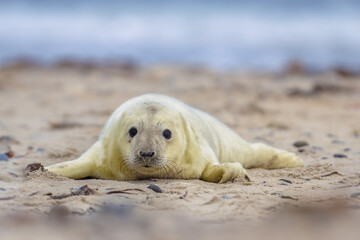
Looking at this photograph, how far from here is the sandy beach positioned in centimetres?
296

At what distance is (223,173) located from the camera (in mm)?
4293

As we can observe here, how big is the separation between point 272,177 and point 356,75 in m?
10.4

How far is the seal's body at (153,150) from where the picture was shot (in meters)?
4.22

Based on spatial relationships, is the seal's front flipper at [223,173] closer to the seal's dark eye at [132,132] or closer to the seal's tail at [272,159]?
the seal's dark eye at [132,132]

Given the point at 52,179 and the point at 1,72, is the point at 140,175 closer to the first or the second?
the point at 52,179

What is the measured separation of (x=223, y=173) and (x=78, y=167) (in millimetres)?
1093

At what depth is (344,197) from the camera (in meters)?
3.50

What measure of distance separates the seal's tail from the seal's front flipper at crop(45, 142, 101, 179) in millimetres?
1486

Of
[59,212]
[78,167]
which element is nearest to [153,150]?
[78,167]

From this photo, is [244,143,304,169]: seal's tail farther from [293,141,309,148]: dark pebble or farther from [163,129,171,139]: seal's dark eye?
[163,129,171,139]: seal's dark eye

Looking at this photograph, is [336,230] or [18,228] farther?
[18,228]

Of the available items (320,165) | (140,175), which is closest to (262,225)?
(140,175)

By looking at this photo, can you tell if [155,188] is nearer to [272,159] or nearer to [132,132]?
[132,132]

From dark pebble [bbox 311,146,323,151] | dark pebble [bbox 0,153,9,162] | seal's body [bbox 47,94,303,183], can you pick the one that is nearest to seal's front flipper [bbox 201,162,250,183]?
seal's body [bbox 47,94,303,183]
